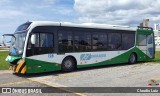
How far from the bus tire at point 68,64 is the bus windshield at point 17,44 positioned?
2604mm

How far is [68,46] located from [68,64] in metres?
1.00

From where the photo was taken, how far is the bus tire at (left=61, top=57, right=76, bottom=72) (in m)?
14.8

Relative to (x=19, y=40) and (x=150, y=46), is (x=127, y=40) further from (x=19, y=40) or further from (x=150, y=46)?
(x=19, y=40)

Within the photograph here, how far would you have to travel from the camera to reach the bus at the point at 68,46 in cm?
1315

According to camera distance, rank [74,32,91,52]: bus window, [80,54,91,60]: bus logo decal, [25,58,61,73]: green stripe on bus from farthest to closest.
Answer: [80,54,91,60]: bus logo decal → [74,32,91,52]: bus window → [25,58,61,73]: green stripe on bus

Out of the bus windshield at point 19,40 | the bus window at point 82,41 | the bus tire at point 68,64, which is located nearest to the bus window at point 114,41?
the bus window at point 82,41

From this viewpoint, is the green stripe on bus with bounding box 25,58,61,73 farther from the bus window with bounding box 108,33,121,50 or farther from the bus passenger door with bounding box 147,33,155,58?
the bus passenger door with bounding box 147,33,155,58

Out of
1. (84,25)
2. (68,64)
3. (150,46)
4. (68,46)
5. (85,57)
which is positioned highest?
(84,25)

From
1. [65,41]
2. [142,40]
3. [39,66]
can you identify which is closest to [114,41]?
[142,40]

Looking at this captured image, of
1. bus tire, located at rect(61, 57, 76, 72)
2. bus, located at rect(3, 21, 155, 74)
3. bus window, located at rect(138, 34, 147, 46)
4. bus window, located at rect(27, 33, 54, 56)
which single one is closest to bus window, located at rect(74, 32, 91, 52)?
bus, located at rect(3, 21, 155, 74)

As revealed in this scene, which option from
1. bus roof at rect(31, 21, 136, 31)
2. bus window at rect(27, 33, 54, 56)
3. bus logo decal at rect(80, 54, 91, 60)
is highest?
bus roof at rect(31, 21, 136, 31)

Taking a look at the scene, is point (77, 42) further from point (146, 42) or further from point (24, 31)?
point (146, 42)

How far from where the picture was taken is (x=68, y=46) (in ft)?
48.5

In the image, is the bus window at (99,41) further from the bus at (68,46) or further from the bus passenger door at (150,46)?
the bus passenger door at (150,46)
